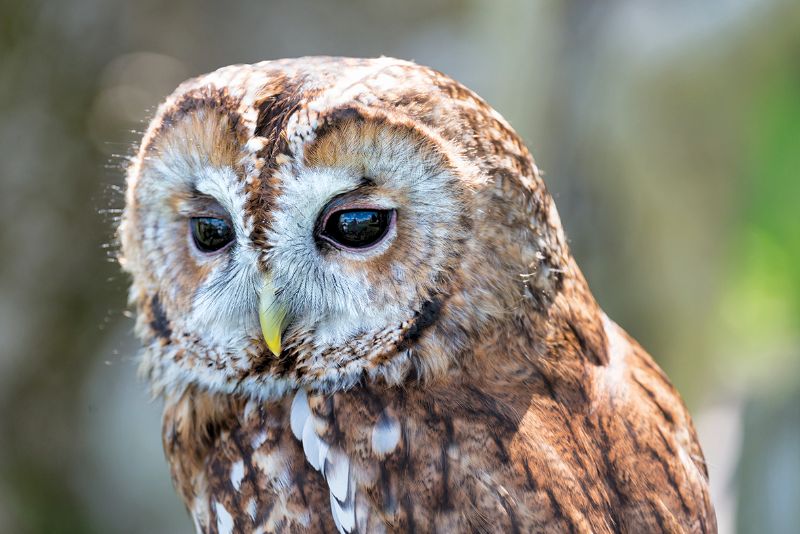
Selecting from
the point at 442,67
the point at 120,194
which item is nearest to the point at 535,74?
the point at 442,67

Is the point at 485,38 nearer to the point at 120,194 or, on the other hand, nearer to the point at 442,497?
the point at 120,194

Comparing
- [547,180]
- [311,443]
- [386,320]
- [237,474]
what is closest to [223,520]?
[237,474]

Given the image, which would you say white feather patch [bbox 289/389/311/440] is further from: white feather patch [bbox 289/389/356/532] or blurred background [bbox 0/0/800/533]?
blurred background [bbox 0/0/800/533]

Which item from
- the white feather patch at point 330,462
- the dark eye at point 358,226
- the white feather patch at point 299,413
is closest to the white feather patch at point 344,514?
the white feather patch at point 330,462

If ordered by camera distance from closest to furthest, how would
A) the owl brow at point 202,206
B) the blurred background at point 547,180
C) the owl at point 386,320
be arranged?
the owl at point 386,320 < the owl brow at point 202,206 < the blurred background at point 547,180

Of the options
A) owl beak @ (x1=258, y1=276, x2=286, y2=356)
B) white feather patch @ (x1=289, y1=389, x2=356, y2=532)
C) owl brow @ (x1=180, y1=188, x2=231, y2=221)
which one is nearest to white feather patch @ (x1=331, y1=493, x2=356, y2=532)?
white feather patch @ (x1=289, y1=389, x2=356, y2=532)

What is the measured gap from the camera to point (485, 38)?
443 cm

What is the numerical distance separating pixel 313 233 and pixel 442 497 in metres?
0.52

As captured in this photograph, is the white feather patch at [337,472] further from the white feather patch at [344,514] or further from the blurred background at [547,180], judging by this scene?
the blurred background at [547,180]

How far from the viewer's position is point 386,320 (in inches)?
58.6

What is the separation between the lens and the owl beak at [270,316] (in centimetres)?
148

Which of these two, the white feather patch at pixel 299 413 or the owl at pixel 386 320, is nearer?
the owl at pixel 386 320

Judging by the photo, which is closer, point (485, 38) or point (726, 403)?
point (726, 403)

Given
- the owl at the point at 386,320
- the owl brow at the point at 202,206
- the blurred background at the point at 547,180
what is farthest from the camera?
the blurred background at the point at 547,180
